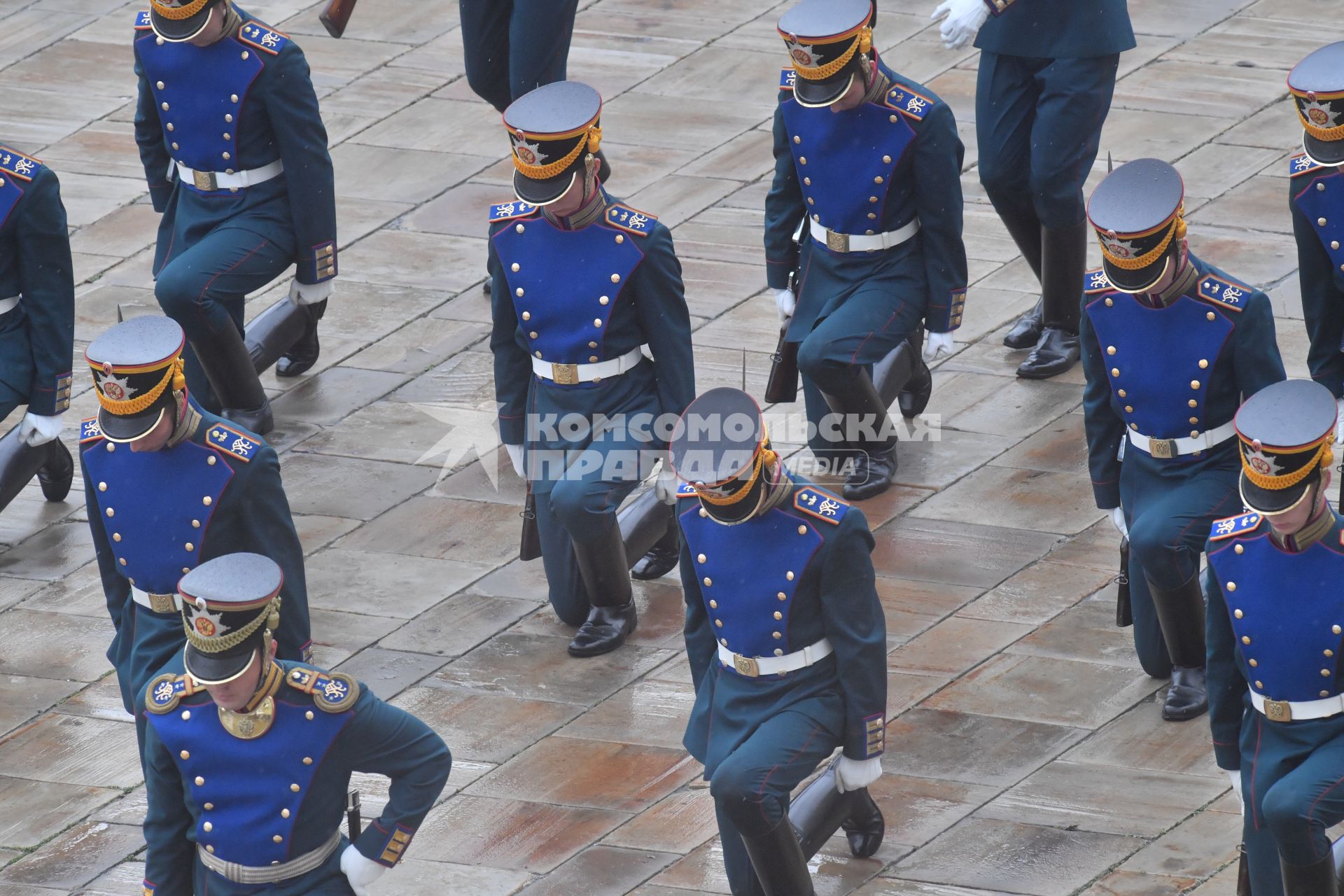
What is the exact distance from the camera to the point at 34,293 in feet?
28.7

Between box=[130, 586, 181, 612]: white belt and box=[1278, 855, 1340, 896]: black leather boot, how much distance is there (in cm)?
304

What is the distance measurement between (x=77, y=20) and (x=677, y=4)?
316 centimetres

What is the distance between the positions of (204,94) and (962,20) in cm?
271

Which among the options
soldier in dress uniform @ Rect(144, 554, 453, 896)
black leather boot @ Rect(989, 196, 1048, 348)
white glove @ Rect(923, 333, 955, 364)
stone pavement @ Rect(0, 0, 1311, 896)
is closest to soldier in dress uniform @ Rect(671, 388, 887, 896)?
stone pavement @ Rect(0, 0, 1311, 896)

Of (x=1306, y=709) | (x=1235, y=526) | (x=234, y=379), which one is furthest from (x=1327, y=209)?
(x=234, y=379)

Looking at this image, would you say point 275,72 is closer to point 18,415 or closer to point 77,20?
point 18,415

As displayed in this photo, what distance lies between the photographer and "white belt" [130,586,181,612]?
7.18 meters

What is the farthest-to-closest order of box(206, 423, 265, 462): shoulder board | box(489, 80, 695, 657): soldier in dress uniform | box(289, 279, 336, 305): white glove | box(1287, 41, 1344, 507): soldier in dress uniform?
box(289, 279, 336, 305): white glove → box(489, 80, 695, 657): soldier in dress uniform → box(1287, 41, 1344, 507): soldier in dress uniform → box(206, 423, 265, 462): shoulder board

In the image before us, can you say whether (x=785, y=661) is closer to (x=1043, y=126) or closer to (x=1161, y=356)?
(x=1161, y=356)

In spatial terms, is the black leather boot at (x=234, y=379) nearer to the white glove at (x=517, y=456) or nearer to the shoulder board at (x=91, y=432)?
the white glove at (x=517, y=456)

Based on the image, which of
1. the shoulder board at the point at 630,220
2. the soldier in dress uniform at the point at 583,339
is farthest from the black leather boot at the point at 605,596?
the shoulder board at the point at 630,220

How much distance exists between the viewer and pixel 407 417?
9.95 metres

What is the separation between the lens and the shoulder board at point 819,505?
6.67m

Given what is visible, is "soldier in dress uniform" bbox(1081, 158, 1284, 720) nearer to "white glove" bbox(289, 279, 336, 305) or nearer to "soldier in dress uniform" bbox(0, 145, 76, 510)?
"white glove" bbox(289, 279, 336, 305)
